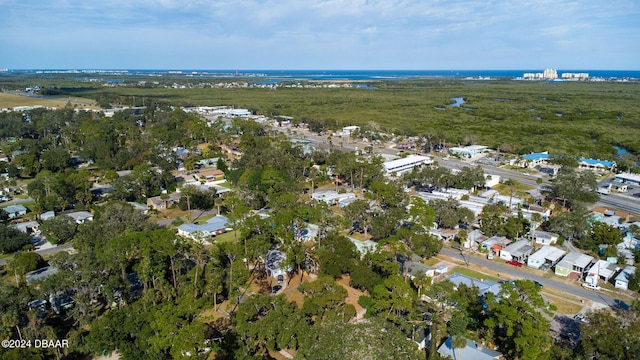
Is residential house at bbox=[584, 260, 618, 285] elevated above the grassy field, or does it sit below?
below

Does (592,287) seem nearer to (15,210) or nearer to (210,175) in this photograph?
(210,175)

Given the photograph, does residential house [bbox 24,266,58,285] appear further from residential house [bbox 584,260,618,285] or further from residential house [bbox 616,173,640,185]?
residential house [bbox 616,173,640,185]

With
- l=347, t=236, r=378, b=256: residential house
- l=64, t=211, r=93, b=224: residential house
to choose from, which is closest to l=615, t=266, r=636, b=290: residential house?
l=347, t=236, r=378, b=256: residential house

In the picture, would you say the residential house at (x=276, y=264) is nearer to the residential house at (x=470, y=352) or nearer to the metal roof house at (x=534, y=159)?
the residential house at (x=470, y=352)

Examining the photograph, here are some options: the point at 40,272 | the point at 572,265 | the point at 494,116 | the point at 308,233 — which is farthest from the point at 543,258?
the point at 494,116

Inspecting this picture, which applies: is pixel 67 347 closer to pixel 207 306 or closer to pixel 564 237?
pixel 207 306
